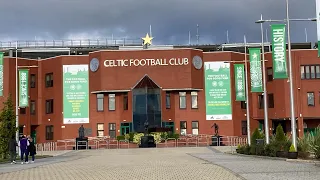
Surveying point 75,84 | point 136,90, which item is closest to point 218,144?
point 136,90

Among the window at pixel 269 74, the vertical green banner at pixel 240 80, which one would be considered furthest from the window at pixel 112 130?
the window at pixel 269 74

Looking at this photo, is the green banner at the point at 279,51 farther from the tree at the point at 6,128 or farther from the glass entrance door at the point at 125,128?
the glass entrance door at the point at 125,128

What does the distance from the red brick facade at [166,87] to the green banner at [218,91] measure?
1.89 ft

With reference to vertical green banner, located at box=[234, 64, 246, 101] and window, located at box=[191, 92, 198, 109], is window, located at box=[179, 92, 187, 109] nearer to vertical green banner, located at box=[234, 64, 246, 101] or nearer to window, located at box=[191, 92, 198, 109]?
window, located at box=[191, 92, 198, 109]

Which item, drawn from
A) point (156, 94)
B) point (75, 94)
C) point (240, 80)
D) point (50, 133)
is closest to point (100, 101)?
point (75, 94)

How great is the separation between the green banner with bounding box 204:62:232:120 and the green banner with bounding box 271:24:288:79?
2919 cm

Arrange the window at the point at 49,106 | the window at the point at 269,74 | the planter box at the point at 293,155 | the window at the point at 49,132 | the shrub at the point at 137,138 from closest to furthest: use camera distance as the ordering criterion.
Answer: the planter box at the point at 293,155 → the shrub at the point at 137,138 → the window at the point at 269,74 → the window at the point at 49,132 → the window at the point at 49,106

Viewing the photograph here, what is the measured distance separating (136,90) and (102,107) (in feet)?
16.2

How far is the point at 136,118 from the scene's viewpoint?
5612 centimetres

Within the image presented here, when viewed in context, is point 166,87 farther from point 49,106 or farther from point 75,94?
point 49,106

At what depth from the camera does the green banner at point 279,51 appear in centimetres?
2912

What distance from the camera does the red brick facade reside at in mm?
57031

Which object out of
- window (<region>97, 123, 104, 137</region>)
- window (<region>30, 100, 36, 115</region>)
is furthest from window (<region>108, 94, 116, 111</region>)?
window (<region>30, 100, 36, 115</region>)

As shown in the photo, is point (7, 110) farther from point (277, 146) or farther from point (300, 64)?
point (300, 64)
